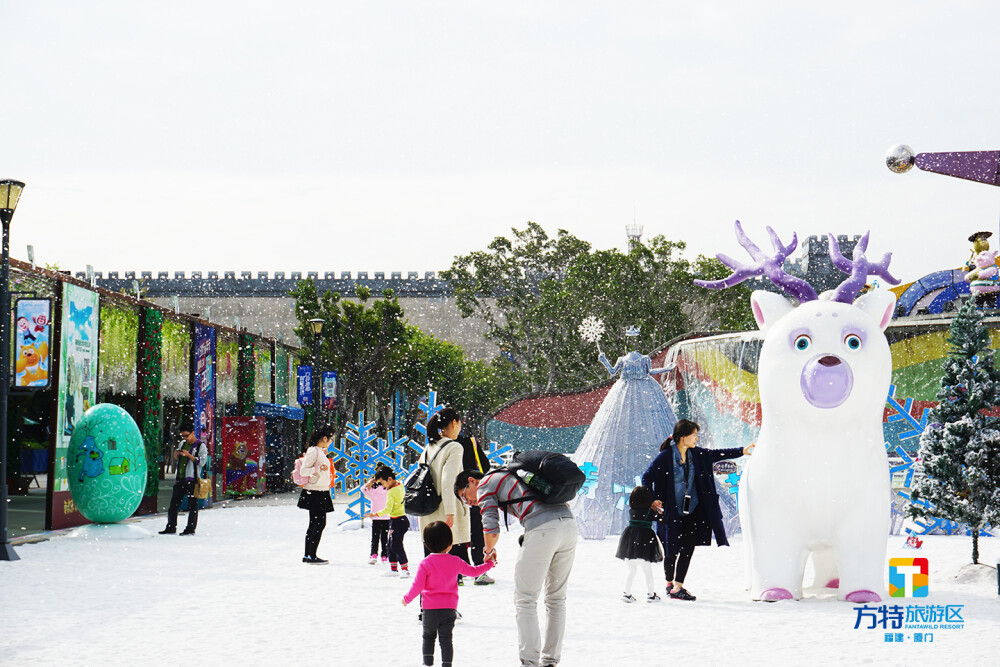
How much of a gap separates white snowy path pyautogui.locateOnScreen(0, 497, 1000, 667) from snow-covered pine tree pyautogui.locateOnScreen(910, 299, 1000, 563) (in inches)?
23.9

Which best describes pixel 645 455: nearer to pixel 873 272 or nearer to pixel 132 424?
pixel 873 272

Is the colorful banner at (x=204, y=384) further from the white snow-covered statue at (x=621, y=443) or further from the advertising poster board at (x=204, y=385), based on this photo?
the white snow-covered statue at (x=621, y=443)

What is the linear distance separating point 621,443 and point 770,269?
5422 millimetres

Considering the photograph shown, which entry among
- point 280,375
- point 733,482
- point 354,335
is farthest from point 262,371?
point 733,482

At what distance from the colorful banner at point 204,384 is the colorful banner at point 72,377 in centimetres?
509

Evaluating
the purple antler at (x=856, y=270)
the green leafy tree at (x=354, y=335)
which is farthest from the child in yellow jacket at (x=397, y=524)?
the green leafy tree at (x=354, y=335)

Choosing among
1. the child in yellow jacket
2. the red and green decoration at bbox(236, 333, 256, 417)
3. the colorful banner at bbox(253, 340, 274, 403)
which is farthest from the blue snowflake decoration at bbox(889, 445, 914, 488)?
the colorful banner at bbox(253, 340, 274, 403)

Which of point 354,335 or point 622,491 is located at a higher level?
point 354,335

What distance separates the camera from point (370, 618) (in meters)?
8.24

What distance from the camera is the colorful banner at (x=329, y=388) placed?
3222cm

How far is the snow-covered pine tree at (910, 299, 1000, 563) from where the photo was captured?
999 cm

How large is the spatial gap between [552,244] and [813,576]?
30.4 meters

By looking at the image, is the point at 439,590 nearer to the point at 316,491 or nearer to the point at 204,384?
the point at 316,491

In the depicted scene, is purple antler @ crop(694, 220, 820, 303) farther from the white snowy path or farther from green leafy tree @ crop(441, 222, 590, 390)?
green leafy tree @ crop(441, 222, 590, 390)
